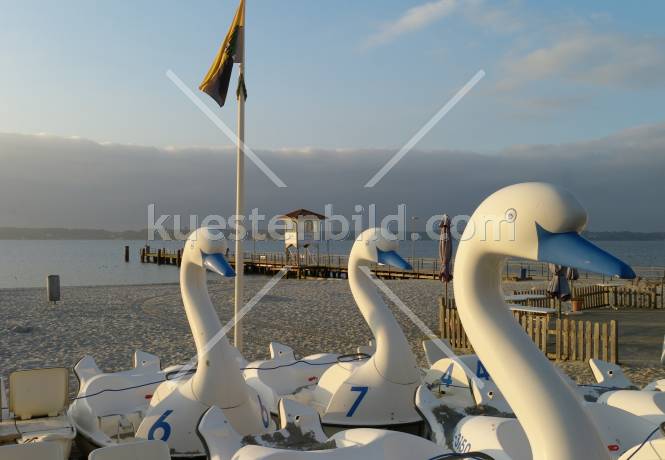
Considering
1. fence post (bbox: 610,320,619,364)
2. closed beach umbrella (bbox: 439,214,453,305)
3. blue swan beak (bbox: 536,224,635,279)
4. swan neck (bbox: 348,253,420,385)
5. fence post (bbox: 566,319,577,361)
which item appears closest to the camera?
blue swan beak (bbox: 536,224,635,279)

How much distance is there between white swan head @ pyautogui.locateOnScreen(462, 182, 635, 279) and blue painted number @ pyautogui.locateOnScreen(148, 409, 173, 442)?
4.13 metres

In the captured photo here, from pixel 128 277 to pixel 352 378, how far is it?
54664mm

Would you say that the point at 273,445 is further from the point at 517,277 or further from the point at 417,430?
the point at 517,277

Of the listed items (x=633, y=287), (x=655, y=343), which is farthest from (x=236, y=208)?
(x=633, y=287)

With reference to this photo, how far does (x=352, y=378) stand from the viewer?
720 centimetres

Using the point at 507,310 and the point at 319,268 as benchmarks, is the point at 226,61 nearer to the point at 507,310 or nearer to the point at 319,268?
the point at 507,310

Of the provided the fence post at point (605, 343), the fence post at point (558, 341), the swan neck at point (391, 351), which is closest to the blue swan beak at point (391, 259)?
the swan neck at point (391, 351)

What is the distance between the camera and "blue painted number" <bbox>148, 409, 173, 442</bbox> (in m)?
5.91

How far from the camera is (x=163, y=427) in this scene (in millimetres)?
5953

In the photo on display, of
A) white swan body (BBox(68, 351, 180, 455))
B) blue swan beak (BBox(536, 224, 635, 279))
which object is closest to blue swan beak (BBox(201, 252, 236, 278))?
white swan body (BBox(68, 351, 180, 455))

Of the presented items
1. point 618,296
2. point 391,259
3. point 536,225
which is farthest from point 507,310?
point 618,296

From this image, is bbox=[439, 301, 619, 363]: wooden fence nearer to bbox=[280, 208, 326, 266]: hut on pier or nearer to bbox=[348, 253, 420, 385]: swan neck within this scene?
bbox=[348, 253, 420, 385]: swan neck

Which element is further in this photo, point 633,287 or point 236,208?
point 633,287

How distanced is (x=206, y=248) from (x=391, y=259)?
234 centimetres
